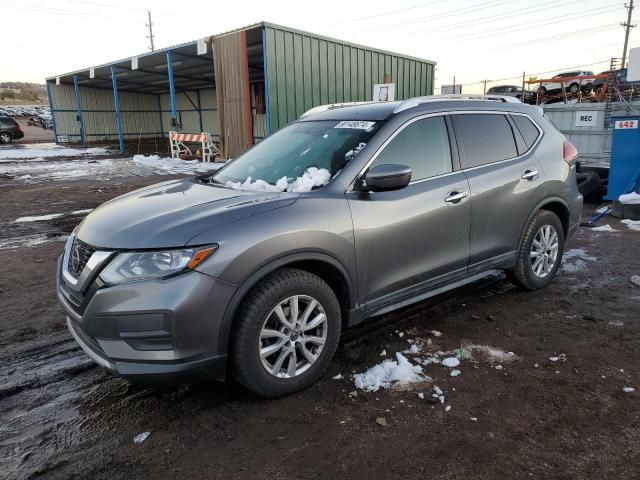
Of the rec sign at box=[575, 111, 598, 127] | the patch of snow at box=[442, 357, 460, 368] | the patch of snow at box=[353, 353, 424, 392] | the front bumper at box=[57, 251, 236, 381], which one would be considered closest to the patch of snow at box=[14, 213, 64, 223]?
the front bumper at box=[57, 251, 236, 381]

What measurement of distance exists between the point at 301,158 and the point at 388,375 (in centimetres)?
168

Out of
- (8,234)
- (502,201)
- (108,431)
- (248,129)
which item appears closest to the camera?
(108,431)

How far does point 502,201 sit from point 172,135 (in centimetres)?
1822

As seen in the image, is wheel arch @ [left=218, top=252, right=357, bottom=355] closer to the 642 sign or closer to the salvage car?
the 642 sign

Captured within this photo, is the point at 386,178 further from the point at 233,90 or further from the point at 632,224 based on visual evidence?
the point at 233,90

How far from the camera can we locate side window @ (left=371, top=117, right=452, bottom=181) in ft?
11.2

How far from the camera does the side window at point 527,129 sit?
4414mm

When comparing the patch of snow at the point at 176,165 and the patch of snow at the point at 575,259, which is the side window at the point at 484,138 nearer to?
the patch of snow at the point at 575,259

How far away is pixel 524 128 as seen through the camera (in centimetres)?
445

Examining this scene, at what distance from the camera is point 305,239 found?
112 inches

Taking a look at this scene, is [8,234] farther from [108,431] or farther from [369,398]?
[369,398]

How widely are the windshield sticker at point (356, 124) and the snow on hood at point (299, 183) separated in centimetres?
48

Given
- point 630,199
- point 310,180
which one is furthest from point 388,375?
point 630,199

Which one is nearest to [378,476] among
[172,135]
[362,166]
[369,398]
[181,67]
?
[369,398]
